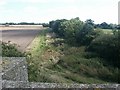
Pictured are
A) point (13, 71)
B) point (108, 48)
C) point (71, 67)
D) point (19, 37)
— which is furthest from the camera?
point (19, 37)

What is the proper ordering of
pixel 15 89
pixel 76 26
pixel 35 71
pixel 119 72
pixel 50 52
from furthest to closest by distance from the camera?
pixel 76 26 < pixel 50 52 < pixel 119 72 < pixel 35 71 < pixel 15 89

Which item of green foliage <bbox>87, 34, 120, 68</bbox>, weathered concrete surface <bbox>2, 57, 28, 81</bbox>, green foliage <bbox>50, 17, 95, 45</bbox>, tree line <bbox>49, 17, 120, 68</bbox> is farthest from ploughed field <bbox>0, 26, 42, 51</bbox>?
weathered concrete surface <bbox>2, 57, 28, 81</bbox>

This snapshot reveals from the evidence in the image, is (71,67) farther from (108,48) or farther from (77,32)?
(77,32)

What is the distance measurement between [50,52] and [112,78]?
6.19m

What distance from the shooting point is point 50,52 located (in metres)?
26.0

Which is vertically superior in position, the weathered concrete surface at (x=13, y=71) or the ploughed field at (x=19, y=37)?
the weathered concrete surface at (x=13, y=71)

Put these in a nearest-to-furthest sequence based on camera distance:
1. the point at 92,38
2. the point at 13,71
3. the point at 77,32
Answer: the point at 13,71 → the point at 92,38 → the point at 77,32

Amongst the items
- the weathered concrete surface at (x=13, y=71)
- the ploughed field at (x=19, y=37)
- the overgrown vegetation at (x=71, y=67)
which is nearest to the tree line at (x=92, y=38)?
the overgrown vegetation at (x=71, y=67)

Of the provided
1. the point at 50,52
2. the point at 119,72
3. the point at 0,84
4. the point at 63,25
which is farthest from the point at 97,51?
the point at 0,84

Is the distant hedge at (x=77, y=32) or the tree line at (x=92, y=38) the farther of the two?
the distant hedge at (x=77, y=32)

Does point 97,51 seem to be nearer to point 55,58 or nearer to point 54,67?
point 55,58

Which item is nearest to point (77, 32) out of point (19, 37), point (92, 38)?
point (92, 38)

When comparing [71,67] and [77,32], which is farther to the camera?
[77,32]

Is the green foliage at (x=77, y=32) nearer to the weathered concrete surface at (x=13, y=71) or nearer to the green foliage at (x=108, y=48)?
the green foliage at (x=108, y=48)
